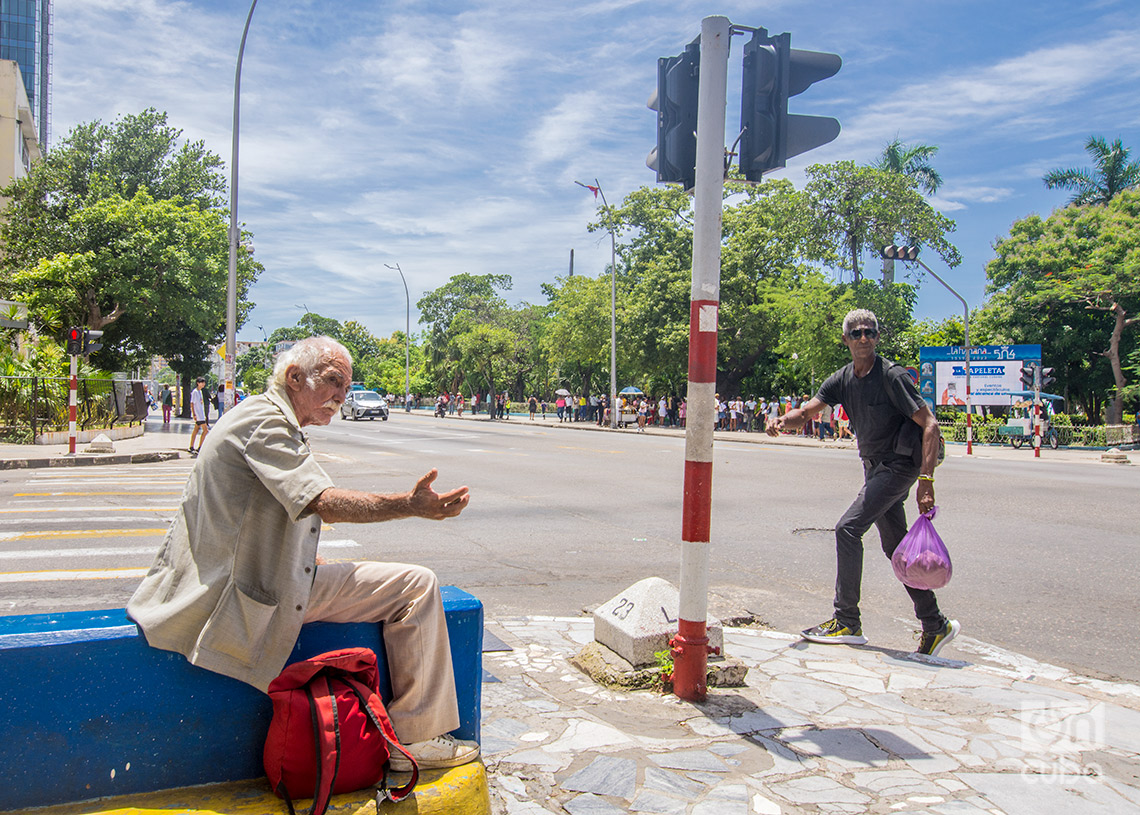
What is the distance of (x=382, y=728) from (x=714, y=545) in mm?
6104

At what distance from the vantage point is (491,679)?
166 inches

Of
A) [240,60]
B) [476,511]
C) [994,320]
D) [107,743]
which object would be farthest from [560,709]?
[994,320]

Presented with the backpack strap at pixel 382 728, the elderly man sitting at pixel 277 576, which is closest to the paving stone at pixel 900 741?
the elderly man sitting at pixel 277 576

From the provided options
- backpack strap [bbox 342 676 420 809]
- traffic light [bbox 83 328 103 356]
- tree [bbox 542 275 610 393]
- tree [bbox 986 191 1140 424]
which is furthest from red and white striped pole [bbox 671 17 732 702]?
tree [bbox 542 275 610 393]

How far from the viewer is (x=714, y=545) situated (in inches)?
323

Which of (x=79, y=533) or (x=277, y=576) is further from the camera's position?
(x=79, y=533)

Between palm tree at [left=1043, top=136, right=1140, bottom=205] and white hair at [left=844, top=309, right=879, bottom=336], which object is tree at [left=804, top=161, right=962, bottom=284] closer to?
palm tree at [left=1043, top=136, right=1140, bottom=205]

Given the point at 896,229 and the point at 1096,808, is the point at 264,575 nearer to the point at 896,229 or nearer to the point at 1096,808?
the point at 1096,808

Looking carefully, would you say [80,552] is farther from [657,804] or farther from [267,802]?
[657,804]

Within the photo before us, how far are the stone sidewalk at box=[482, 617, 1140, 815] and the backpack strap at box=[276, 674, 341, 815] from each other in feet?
2.64

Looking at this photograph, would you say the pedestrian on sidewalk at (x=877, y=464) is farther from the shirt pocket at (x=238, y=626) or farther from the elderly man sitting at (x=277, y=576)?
the shirt pocket at (x=238, y=626)

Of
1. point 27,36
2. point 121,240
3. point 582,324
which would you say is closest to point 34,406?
point 121,240

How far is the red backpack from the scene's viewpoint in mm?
2336

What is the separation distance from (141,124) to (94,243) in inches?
355
